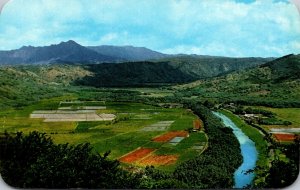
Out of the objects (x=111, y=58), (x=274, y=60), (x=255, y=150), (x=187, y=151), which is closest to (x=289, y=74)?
(x=274, y=60)

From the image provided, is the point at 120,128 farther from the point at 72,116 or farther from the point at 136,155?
the point at 72,116

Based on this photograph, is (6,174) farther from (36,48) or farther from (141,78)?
(141,78)

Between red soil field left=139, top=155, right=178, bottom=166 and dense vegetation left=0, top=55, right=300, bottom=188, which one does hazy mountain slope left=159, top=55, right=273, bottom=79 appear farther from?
red soil field left=139, top=155, right=178, bottom=166

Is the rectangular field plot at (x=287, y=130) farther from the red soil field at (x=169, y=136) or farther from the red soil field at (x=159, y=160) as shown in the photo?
the red soil field at (x=159, y=160)

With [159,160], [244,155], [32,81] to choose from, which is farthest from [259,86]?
[32,81]

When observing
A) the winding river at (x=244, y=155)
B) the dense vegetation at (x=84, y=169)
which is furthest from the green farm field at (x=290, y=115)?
the dense vegetation at (x=84, y=169)

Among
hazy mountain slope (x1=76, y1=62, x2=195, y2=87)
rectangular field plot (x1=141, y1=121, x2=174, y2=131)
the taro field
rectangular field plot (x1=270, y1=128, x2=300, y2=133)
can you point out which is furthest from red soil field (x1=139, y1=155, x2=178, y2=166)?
rectangular field plot (x1=270, y1=128, x2=300, y2=133)
